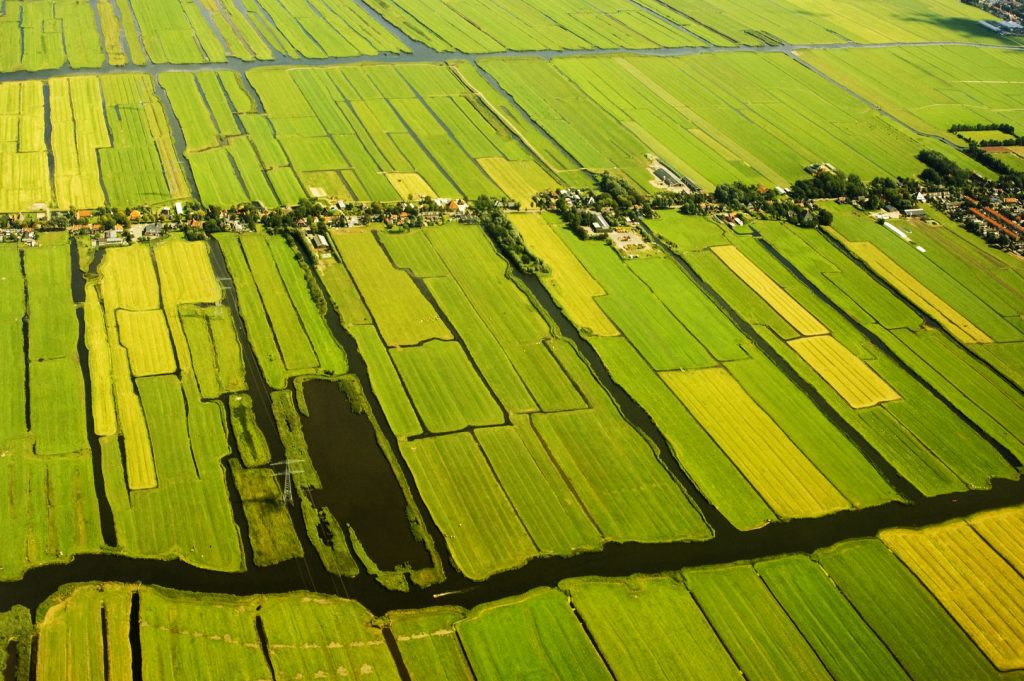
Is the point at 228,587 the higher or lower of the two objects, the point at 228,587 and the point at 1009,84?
the lower

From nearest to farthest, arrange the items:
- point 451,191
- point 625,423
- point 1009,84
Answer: point 625,423, point 451,191, point 1009,84

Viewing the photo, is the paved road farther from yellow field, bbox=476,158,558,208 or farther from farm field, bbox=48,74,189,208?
yellow field, bbox=476,158,558,208

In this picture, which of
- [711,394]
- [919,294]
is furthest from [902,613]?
[919,294]

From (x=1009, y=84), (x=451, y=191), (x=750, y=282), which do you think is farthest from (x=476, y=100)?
(x=1009, y=84)

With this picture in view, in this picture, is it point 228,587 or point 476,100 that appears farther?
point 476,100

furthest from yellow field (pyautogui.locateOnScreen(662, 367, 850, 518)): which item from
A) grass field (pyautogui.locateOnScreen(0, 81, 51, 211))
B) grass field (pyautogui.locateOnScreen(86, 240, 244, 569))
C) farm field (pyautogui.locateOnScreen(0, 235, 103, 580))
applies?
grass field (pyautogui.locateOnScreen(0, 81, 51, 211))

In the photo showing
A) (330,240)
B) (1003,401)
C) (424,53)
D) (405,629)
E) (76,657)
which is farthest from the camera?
(424,53)

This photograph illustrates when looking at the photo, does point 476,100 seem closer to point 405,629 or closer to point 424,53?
point 424,53
